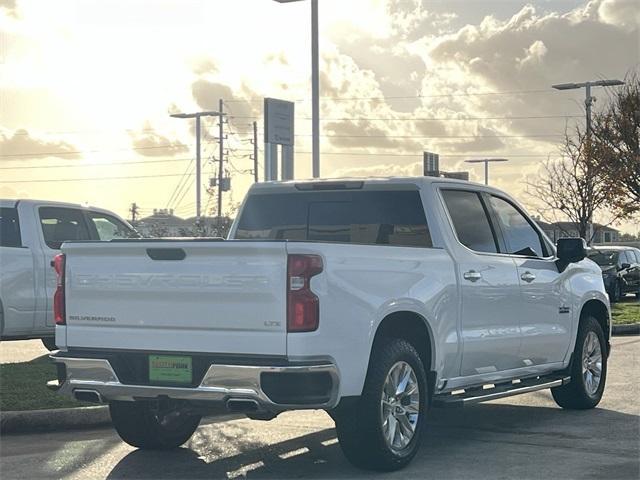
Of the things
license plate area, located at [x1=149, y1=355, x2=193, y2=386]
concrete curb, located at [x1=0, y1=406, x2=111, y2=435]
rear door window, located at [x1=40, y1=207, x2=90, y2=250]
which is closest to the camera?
license plate area, located at [x1=149, y1=355, x2=193, y2=386]

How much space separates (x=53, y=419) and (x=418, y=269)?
3.72 meters

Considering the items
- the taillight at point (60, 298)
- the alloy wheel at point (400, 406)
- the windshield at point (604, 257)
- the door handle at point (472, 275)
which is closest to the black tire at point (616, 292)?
the windshield at point (604, 257)

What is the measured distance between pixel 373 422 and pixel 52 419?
359cm

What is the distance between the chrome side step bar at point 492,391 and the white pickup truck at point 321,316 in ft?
0.09

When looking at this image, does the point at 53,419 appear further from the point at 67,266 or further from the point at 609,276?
the point at 609,276

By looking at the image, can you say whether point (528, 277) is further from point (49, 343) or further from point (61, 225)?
point (49, 343)

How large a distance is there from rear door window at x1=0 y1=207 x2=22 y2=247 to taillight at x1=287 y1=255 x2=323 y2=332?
A: 7494 millimetres

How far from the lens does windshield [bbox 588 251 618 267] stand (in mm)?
30161

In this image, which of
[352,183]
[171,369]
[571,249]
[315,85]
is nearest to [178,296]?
[171,369]

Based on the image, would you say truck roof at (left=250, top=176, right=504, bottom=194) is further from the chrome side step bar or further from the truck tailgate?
the truck tailgate

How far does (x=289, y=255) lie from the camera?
6.69 m

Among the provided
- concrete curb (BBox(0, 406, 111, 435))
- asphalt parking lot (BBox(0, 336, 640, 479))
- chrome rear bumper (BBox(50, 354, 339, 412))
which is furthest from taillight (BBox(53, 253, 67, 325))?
concrete curb (BBox(0, 406, 111, 435))

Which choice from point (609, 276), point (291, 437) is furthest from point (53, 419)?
point (609, 276)

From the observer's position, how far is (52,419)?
31.2ft
